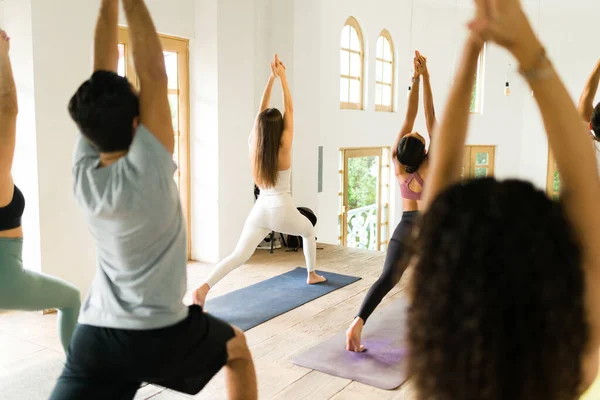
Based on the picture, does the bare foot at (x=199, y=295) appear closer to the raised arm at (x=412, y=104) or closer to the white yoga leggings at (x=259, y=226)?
the white yoga leggings at (x=259, y=226)

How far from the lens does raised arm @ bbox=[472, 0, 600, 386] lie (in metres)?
0.80

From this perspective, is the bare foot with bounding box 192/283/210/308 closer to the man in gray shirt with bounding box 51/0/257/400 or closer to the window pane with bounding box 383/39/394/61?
the man in gray shirt with bounding box 51/0/257/400

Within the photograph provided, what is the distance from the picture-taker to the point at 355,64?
8.14m

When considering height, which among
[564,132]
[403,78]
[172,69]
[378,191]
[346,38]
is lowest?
[378,191]

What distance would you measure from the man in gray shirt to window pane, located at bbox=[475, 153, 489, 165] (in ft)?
33.1

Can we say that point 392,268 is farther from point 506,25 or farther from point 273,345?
point 506,25

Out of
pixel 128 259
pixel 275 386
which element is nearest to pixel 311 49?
pixel 275 386

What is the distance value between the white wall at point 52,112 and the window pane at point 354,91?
480 centimetres

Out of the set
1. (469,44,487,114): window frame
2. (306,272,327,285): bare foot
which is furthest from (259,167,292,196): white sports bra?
(469,44,487,114): window frame

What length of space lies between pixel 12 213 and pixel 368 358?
1.89 metres

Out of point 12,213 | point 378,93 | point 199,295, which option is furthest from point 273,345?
point 378,93

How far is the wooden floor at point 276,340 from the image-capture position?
258cm

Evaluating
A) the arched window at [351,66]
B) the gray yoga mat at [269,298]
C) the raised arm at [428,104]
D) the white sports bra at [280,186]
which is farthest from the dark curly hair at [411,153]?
the arched window at [351,66]

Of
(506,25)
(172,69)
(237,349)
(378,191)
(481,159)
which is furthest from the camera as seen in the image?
(481,159)
